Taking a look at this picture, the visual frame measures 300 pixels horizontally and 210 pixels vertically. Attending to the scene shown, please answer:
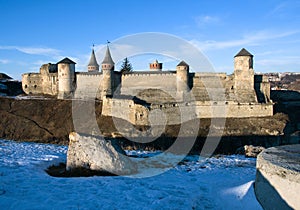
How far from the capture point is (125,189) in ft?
21.7

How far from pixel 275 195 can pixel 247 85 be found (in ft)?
108

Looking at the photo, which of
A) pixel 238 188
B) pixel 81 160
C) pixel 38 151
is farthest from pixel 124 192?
pixel 38 151

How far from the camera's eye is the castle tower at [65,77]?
131ft

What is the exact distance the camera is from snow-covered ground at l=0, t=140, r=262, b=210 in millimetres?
5633

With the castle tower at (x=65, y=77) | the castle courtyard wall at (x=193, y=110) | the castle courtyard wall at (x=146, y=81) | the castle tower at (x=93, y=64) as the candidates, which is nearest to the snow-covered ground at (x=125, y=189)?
the castle courtyard wall at (x=193, y=110)

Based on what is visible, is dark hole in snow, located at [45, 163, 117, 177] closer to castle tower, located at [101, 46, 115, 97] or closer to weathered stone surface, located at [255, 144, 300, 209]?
weathered stone surface, located at [255, 144, 300, 209]

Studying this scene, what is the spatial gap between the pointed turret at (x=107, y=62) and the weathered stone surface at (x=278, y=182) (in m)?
33.7

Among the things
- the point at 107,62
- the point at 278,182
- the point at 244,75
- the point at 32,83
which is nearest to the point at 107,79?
the point at 107,62

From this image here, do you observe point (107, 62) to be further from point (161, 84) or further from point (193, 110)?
point (193, 110)

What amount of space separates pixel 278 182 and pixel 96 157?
490 cm

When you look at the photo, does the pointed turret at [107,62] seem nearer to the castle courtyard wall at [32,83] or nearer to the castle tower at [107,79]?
the castle tower at [107,79]

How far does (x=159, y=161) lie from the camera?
32.4 feet

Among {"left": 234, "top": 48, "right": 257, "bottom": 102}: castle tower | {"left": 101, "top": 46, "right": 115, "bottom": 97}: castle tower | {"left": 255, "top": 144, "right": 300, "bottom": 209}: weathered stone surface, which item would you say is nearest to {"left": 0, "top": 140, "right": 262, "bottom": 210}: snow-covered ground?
{"left": 255, "top": 144, "right": 300, "bottom": 209}: weathered stone surface

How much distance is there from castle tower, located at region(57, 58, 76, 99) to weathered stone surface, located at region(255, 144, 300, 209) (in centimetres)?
3644
